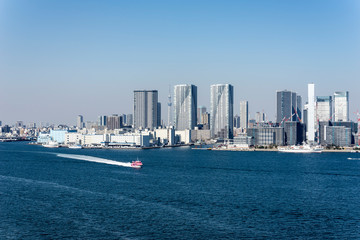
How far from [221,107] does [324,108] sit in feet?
167

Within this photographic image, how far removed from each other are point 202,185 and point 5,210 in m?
12.8

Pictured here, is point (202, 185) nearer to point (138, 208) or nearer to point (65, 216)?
point (138, 208)

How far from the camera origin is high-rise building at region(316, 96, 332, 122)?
466ft

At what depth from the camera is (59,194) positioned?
936 inches

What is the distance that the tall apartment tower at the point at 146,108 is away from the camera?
176875mm

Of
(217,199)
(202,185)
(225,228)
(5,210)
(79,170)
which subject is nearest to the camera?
(225,228)

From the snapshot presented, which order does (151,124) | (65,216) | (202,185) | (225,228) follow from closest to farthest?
1. (225,228)
2. (65,216)
3. (202,185)
4. (151,124)

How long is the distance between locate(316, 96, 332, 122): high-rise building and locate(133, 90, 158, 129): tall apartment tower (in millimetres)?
67252

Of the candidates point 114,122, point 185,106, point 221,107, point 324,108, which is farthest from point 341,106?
point 114,122

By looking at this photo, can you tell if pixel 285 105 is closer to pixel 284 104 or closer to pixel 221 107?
pixel 284 104

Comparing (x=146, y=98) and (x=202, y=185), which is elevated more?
(x=146, y=98)

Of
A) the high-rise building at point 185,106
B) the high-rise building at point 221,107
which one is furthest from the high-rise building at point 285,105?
the high-rise building at point 185,106

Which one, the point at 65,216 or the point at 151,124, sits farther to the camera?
the point at 151,124

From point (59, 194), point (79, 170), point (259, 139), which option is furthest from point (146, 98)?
point (59, 194)
